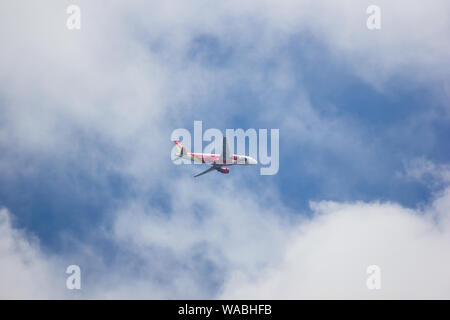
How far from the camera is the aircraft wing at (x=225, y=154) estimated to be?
13350 cm

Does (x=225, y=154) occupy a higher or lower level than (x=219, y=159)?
higher

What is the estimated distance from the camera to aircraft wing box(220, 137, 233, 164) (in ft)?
438

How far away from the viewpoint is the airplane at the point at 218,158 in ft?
448

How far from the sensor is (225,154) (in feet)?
445

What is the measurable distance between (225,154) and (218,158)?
3473 mm

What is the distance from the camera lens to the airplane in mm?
136613

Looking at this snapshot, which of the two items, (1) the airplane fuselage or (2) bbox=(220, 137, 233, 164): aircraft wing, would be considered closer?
(2) bbox=(220, 137, 233, 164): aircraft wing

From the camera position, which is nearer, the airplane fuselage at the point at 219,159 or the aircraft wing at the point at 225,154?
the aircraft wing at the point at 225,154
